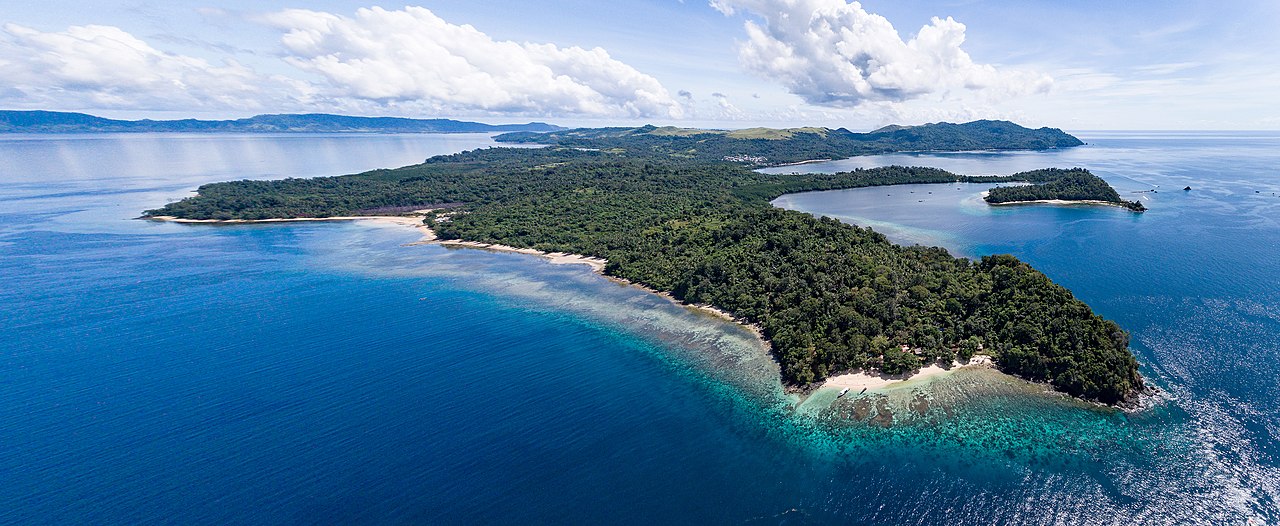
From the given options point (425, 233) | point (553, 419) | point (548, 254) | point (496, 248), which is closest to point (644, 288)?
point (548, 254)

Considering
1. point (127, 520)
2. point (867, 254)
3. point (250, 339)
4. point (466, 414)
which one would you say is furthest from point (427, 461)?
point (867, 254)

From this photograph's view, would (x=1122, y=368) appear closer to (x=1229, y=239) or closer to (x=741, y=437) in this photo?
(x=741, y=437)

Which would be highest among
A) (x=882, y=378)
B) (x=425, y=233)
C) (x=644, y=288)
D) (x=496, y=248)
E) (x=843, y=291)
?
(x=843, y=291)

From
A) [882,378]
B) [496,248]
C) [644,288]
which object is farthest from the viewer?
[496,248]

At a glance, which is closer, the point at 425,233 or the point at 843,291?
the point at 843,291

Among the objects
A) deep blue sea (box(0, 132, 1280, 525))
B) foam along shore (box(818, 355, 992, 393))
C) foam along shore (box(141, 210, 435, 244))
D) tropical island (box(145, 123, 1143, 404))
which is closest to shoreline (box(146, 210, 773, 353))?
foam along shore (box(141, 210, 435, 244))

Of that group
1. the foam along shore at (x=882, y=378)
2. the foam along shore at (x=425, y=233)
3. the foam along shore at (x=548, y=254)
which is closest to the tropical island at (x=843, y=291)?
the foam along shore at (x=882, y=378)

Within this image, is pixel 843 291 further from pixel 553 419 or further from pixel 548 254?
pixel 548 254
